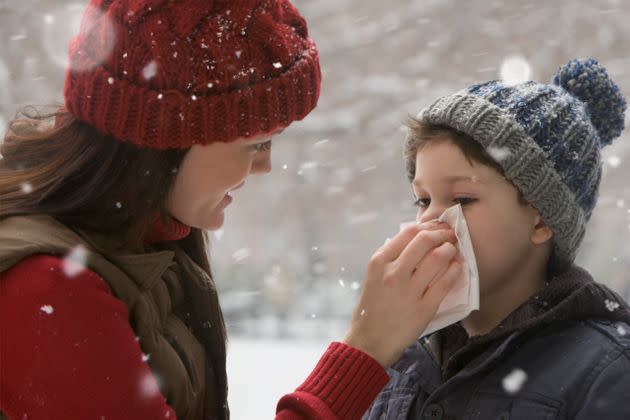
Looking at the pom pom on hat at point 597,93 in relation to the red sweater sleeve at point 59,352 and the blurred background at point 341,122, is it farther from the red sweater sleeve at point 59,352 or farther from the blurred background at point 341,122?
the blurred background at point 341,122

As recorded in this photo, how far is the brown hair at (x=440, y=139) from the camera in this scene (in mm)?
1336

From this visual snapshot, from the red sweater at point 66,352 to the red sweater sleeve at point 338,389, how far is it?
19cm

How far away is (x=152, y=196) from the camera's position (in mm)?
1188

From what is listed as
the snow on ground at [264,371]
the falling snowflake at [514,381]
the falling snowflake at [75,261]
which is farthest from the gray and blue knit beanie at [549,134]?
the snow on ground at [264,371]

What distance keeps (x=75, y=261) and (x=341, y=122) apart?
2.37 meters

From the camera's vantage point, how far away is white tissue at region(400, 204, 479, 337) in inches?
50.4

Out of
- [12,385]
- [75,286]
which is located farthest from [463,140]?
[12,385]

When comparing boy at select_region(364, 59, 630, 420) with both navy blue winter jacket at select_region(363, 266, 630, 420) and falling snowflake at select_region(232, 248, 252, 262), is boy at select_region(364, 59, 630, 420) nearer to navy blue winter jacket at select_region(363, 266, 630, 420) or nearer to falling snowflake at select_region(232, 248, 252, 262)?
navy blue winter jacket at select_region(363, 266, 630, 420)

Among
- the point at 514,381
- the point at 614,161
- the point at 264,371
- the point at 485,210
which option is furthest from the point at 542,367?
the point at 614,161

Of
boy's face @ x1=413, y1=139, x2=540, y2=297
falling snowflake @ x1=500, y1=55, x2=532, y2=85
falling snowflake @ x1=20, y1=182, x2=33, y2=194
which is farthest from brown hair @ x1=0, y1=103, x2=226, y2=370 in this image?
falling snowflake @ x1=500, y1=55, x2=532, y2=85

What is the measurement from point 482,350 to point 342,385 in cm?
30

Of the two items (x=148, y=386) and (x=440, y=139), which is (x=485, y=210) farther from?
(x=148, y=386)

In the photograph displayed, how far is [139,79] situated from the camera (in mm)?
1145

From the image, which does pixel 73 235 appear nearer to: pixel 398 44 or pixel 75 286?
pixel 75 286
